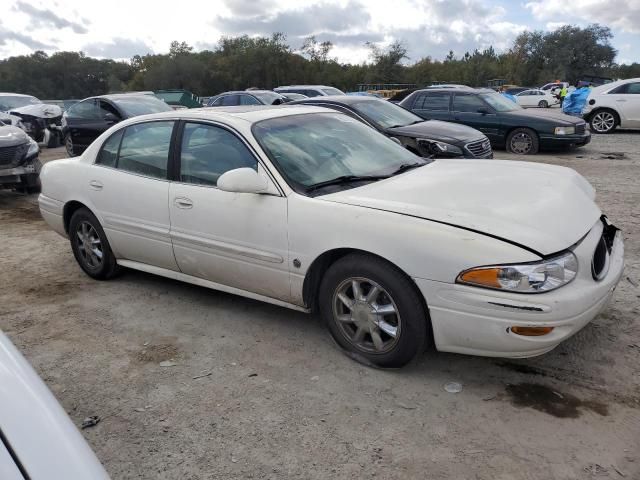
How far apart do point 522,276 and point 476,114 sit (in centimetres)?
956

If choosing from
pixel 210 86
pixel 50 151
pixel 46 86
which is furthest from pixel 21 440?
pixel 46 86

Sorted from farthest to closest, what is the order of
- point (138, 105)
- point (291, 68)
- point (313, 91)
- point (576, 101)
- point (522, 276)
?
1. point (291, 68)
2. point (313, 91)
3. point (576, 101)
4. point (138, 105)
5. point (522, 276)

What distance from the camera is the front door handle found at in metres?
3.73

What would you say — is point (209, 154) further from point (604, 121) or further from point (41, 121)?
point (604, 121)

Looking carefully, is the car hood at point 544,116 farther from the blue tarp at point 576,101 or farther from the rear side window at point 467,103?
the blue tarp at point 576,101

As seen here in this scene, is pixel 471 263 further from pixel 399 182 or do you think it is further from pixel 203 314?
pixel 203 314

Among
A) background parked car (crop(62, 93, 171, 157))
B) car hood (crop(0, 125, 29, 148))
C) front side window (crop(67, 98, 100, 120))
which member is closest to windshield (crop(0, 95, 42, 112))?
background parked car (crop(62, 93, 171, 157))

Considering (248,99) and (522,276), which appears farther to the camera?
(248,99)

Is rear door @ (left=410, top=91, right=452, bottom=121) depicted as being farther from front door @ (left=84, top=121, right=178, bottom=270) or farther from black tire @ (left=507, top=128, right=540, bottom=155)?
front door @ (left=84, top=121, right=178, bottom=270)

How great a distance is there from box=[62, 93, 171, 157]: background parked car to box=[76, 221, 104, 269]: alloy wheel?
→ 20.8ft

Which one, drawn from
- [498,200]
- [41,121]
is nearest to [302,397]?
[498,200]

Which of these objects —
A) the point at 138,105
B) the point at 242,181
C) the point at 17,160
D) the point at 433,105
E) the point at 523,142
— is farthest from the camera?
the point at 433,105

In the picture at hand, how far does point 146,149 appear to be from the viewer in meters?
4.19

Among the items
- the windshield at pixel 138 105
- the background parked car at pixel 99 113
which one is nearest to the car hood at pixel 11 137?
the background parked car at pixel 99 113
